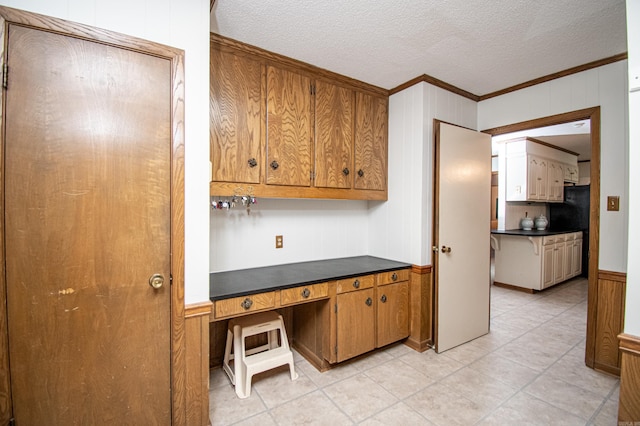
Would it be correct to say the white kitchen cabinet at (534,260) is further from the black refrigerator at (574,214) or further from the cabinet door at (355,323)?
the cabinet door at (355,323)

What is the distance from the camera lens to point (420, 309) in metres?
2.61

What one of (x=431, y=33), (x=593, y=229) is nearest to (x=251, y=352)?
(x=431, y=33)

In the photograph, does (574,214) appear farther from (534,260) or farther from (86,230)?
(86,230)

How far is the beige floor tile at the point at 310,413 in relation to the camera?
174 centimetres

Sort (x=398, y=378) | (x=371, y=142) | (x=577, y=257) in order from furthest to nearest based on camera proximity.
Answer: (x=577, y=257)
(x=371, y=142)
(x=398, y=378)

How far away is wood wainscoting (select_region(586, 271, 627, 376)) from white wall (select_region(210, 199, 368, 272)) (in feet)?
6.46

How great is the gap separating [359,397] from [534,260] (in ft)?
12.9

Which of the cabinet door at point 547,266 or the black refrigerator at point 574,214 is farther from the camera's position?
the black refrigerator at point 574,214

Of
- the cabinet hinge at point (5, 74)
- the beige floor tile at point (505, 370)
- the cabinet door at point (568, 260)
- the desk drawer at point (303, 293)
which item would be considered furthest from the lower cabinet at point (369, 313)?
the cabinet door at point (568, 260)

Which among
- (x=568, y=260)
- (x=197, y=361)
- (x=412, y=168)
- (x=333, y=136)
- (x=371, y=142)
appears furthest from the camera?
(x=568, y=260)

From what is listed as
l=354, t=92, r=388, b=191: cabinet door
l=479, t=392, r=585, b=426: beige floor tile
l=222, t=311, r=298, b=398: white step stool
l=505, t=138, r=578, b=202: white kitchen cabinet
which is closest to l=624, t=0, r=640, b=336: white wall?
l=479, t=392, r=585, b=426: beige floor tile

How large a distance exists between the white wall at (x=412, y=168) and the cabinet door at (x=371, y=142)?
0.26 feet

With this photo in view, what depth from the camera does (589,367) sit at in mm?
2365

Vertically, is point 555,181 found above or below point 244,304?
above
